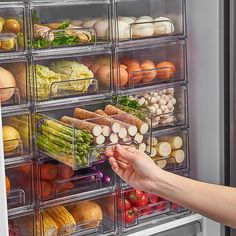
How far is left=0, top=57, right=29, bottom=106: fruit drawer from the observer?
188 centimetres

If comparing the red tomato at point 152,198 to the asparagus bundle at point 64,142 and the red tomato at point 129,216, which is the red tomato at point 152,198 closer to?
the red tomato at point 129,216

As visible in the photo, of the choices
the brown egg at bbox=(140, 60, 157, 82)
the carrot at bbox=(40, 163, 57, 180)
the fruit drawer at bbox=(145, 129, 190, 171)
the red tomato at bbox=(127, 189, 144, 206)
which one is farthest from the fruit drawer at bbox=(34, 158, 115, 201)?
the brown egg at bbox=(140, 60, 157, 82)

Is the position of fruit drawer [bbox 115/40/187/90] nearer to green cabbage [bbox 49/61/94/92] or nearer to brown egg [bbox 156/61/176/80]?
brown egg [bbox 156/61/176/80]

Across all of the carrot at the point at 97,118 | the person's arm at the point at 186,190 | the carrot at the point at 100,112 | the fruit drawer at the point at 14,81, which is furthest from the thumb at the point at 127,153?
the fruit drawer at the point at 14,81

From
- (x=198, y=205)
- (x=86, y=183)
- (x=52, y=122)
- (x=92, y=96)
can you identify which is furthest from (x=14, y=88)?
(x=198, y=205)

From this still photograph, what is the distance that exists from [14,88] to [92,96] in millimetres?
297

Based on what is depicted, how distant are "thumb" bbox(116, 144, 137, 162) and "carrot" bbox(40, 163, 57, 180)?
0.28 meters

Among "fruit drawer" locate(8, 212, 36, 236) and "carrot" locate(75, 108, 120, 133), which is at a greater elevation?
"carrot" locate(75, 108, 120, 133)

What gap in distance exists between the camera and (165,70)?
7.49 feet

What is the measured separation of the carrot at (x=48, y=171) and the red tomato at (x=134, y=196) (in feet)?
1.10

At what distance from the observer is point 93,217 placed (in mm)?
2115

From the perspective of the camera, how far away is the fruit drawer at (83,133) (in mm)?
1890

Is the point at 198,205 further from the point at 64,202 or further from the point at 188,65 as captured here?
the point at 188,65

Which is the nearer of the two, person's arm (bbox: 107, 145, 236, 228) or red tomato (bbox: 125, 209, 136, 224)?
person's arm (bbox: 107, 145, 236, 228)
